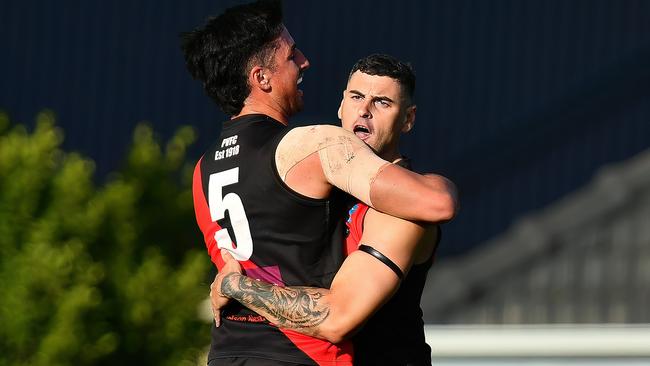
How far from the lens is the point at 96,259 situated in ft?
20.3

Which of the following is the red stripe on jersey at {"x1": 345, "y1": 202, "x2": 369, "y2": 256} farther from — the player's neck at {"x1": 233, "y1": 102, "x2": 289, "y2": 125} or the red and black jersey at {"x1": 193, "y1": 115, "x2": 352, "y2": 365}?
the player's neck at {"x1": 233, "y1": 102, "x2": 289, "y2": 125}

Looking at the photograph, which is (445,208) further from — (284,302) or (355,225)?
(284,302)

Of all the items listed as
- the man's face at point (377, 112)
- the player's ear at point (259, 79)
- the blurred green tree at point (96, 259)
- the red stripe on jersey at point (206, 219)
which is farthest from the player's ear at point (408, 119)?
the blurred green tree at point (96, 259)

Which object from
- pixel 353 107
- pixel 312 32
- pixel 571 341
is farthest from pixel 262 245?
pixel 312 32

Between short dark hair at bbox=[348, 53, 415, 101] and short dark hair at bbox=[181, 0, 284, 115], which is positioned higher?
short dark hair at bbox=[348, 53, 415, 101]

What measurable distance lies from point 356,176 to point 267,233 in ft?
1.23

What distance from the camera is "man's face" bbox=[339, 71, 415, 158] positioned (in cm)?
454

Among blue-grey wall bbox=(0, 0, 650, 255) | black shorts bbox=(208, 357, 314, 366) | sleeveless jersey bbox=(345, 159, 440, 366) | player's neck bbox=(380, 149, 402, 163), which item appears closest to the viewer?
black shorts bbox=(208, 357, 314, 366)

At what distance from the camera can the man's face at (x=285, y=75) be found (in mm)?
4121

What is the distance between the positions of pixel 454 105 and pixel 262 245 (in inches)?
204

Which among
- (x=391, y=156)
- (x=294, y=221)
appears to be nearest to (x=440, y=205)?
(x=294, y=221)

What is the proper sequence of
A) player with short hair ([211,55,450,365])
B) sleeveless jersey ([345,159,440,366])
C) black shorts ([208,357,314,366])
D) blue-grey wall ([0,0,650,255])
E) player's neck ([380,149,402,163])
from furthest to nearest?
blue-grey wall ([0,0,650,255]) → player's neck ([380,149,402,163]) → sleeveless jersey ([345,159,440,366]) → black shorts ([208,357,314,366]) → player with short hair ([211,55,450,365])

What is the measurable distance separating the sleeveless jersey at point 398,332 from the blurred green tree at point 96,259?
2.21 metres

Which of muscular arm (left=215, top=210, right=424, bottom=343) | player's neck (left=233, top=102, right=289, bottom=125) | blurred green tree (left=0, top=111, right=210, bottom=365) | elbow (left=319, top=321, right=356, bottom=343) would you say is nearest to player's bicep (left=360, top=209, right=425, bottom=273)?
muscular arm (left=215, top=210, right=424, bottom=343)
